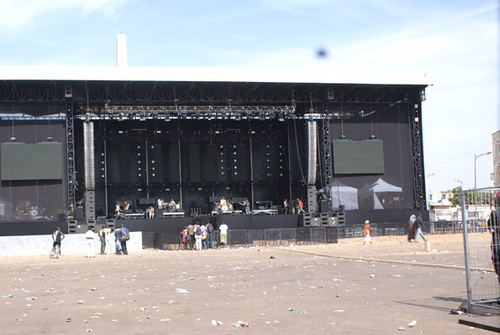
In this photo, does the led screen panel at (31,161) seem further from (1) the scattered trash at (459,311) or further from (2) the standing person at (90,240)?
(1) the scattered trash at (459,311)

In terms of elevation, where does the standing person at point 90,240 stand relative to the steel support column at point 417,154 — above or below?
below

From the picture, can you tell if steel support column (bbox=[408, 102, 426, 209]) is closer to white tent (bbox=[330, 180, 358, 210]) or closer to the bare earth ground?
white tent (bbox=[330, 180, 358, 210])

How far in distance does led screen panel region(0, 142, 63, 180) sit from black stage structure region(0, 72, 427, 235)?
0.06m

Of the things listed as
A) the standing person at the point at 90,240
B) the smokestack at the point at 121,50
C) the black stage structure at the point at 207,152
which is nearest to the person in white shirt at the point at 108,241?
the standing person at the point at 90,240

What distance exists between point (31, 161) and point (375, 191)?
73.9 feet

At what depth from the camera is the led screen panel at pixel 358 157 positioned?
137 ft

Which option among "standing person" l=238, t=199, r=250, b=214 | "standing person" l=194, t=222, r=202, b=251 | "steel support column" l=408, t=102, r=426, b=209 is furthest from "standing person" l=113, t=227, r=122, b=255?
"steel support column" l=408, t=102, r=426, b=209

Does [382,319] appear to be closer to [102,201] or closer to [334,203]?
[334,203]

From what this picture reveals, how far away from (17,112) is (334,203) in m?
21.2

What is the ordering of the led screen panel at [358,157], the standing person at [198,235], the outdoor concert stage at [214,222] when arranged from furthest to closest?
the led screen panel at [358,157]
the outdoor concert stage at [214,222]
the standing person at [198,235]

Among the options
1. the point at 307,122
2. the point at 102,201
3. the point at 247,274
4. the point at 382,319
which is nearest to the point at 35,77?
the point at 102,201

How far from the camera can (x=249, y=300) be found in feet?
37.1

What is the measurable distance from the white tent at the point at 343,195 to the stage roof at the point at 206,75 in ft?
22.9

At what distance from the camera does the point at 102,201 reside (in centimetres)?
4438
